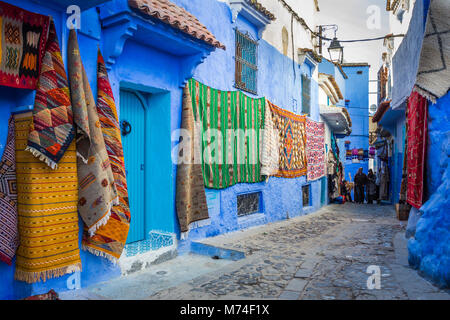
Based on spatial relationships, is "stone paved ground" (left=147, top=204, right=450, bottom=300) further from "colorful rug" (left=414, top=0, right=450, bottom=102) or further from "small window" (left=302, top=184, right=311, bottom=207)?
"small window" (left=302, top=184, right=311, bottom=207)

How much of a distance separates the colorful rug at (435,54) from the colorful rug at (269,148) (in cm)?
399

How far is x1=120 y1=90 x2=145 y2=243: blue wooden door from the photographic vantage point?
215 inches

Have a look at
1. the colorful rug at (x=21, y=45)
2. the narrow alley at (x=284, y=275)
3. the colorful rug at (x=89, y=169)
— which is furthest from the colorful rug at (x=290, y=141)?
the colorful rug at (x=21, y=45)

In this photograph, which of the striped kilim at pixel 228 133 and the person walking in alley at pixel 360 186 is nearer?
the striped kilim at pixel 228 133

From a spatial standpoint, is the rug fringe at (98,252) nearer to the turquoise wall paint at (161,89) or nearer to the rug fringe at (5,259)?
the turquoise wall paint at (161,89)

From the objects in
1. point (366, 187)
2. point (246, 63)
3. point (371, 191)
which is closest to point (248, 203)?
point (246, 63)

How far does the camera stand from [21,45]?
356 cm

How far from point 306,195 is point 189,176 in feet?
27.0

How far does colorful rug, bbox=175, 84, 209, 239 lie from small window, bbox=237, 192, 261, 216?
199 cm

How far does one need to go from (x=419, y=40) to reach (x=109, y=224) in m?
5.61

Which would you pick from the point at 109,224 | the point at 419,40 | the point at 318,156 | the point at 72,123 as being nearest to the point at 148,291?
the point at 109,224

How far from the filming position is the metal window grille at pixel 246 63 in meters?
8.24

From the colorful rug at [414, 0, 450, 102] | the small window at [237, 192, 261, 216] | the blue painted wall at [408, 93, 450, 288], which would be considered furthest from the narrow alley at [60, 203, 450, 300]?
the colorful rug at [414, 0, 450, 102]

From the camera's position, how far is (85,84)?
4102 millimetres
